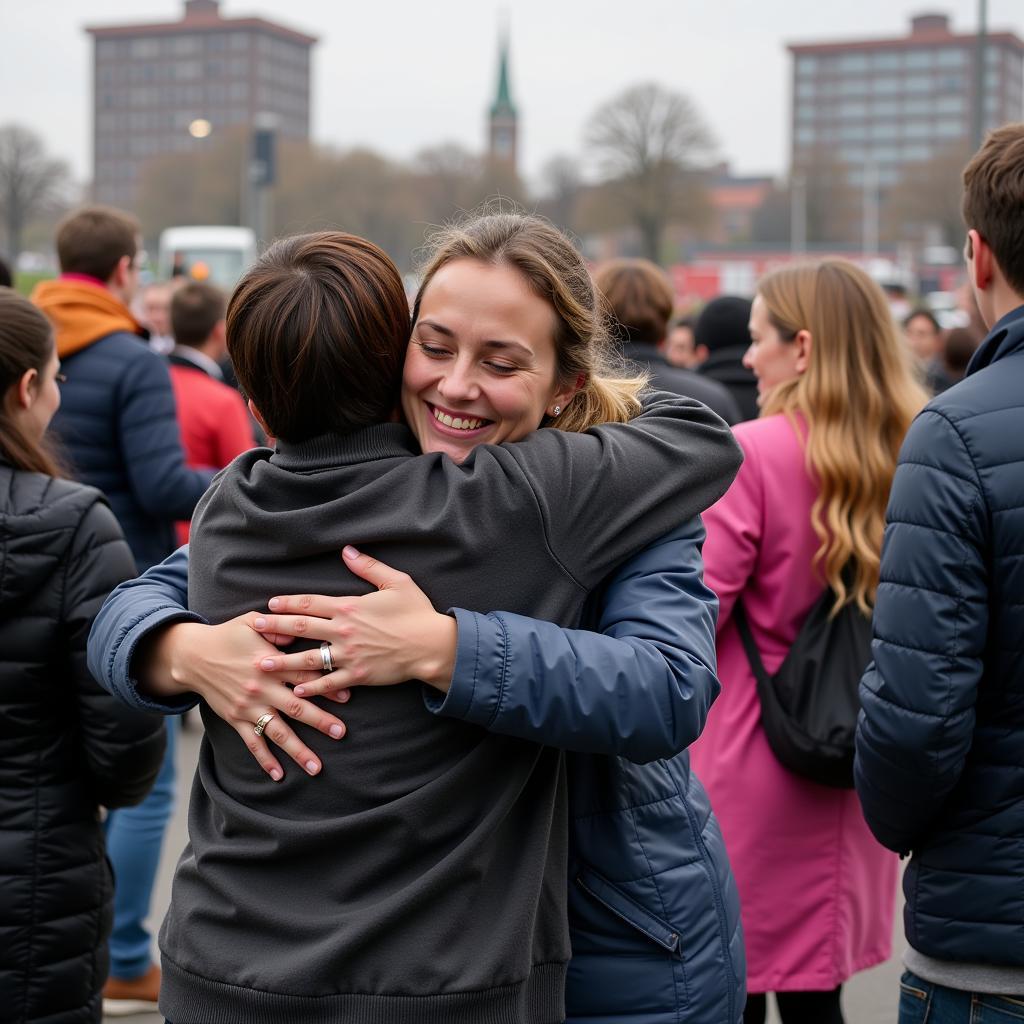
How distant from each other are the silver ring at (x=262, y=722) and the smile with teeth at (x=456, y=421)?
430 mm

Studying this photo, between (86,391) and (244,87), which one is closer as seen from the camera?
(86,391)

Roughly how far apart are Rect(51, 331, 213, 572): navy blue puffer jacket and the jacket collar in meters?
2.76

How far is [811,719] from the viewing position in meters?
3.12

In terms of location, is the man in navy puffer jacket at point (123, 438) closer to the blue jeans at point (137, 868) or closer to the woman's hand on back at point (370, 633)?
the blue jeans at point (137, 868)

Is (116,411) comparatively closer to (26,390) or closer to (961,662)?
(26,390)

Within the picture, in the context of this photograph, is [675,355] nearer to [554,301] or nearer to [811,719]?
[811,719]

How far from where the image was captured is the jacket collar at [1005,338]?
88.3 inches

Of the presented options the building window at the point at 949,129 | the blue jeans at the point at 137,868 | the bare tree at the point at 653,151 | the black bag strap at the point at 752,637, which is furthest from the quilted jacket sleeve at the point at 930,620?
the building window at the point at 949,129

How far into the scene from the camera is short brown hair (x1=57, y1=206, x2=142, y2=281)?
→ 15.4ft

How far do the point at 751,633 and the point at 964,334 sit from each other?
433cm

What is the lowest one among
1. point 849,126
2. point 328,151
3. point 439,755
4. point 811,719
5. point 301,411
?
point 811,719

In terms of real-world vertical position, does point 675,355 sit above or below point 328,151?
below

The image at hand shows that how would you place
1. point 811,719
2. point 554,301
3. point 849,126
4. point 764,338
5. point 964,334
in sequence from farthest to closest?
point 849,126, point 964,334, point 764,338, point 811,719, point 554,301

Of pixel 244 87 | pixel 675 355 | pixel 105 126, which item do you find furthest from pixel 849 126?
pixel 675 355
